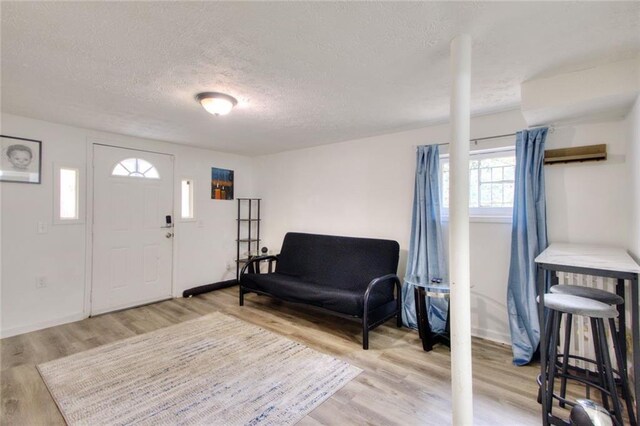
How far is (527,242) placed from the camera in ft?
8.11

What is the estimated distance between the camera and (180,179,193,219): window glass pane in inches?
169

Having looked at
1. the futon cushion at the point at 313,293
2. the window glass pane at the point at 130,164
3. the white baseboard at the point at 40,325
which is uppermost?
the window glass pane at the point at 130,164

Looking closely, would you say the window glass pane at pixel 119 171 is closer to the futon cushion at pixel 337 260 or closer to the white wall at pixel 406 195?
the white wall at pixel 406 195

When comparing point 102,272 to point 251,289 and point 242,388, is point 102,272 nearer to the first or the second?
point 251,289

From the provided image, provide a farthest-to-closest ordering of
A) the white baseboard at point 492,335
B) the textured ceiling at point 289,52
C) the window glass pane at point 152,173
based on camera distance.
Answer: the window glass pane at point 152,173
the white baseboard at point 492,335
the textured ceiling at point 289,52

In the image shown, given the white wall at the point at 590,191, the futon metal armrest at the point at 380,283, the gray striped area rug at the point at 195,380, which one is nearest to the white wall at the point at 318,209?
the white wall at the point at 590,191

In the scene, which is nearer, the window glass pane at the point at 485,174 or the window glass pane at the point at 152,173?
the window glass pane at the point at 485,174

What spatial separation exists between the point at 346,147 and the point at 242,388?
9.64 ft

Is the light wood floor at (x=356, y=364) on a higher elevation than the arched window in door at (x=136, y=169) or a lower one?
lower

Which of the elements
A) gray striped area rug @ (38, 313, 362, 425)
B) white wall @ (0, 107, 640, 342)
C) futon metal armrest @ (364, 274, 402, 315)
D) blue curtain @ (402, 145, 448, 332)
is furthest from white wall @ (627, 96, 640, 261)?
gray striped area rug @ (38, 313, 362, 425)

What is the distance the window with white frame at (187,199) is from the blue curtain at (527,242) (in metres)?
3.99

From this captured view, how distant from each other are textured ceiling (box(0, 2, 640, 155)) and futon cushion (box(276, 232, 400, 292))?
1517 millimetres

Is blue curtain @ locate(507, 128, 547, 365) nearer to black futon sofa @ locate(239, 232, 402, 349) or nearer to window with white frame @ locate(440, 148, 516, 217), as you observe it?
window with white frame @ locate(440, 148, 516, 217)

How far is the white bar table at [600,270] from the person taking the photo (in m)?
1.54
